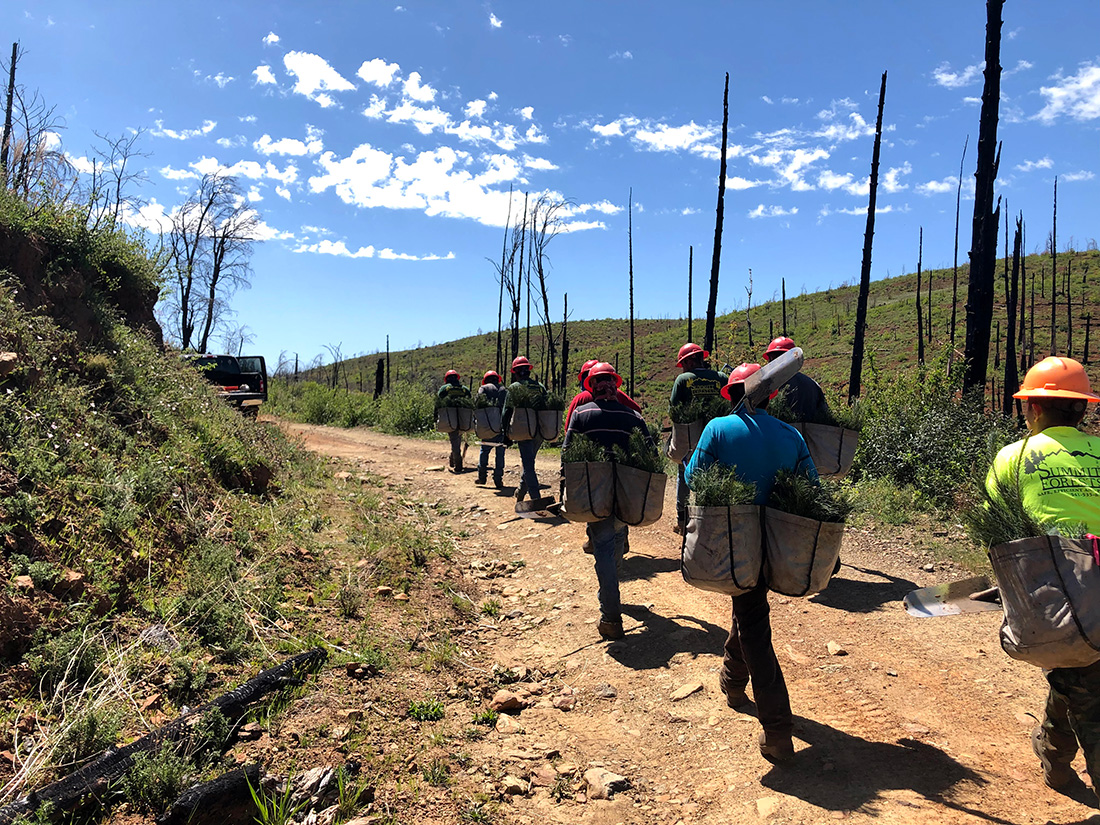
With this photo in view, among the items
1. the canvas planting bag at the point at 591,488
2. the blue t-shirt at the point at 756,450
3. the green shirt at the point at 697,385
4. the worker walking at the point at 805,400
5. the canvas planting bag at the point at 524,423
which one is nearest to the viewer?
the blue t-shirt at the point at 756,450

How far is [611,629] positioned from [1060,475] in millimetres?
3539

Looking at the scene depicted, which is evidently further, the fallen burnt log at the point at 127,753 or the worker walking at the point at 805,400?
the worker walking at the point at 805,400

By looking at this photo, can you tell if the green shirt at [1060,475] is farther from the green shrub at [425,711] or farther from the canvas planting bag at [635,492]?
the green shrub at [425,711]

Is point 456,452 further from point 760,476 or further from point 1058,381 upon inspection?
point 1058,381

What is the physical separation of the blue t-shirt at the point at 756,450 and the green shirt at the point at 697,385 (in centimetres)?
328

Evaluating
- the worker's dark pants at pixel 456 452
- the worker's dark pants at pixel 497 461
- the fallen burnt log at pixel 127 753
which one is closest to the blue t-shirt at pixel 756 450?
the fallen burnt log at pixel 127 753

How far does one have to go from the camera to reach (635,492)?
550cm

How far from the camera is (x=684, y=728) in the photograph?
13.5 feet

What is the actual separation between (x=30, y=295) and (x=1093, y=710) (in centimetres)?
950

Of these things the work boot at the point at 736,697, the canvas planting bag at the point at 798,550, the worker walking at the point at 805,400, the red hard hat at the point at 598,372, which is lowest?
the work boot at the point at 736,697

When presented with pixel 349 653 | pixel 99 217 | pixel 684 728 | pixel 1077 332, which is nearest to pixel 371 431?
pixel 99 217

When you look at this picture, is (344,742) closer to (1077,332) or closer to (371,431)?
(371,431)

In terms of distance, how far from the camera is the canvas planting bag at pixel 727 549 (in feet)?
11.3

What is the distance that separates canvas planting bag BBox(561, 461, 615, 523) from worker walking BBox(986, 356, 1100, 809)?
9.45 ft
